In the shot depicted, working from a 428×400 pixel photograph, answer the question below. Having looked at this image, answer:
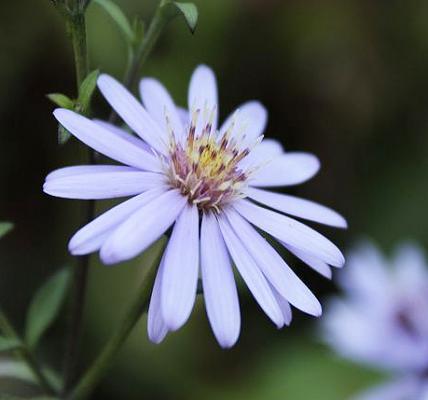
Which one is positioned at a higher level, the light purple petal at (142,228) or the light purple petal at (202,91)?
the light purple petal at (202,91)

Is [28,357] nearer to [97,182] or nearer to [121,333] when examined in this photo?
[121,333]

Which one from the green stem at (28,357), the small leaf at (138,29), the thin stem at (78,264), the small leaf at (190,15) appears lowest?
the green stem at (28,357)

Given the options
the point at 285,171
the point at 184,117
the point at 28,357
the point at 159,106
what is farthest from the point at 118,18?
the point at 28,357

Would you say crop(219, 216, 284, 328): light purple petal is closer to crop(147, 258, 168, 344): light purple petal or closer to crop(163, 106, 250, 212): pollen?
crop(163, 106, 250, 212): pollen

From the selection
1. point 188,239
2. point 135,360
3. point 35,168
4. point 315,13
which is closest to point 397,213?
point 315,13

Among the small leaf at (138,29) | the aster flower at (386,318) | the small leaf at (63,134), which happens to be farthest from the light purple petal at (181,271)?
the aster flower at (386,318)

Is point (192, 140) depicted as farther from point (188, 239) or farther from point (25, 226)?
point (25, 226)

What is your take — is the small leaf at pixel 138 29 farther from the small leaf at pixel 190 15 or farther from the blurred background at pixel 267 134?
the blurred background at pixel 267 134

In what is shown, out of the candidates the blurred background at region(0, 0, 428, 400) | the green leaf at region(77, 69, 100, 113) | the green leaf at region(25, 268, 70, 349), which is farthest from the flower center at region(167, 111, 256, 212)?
the blurred background at region(0, 0, 428, 400)
